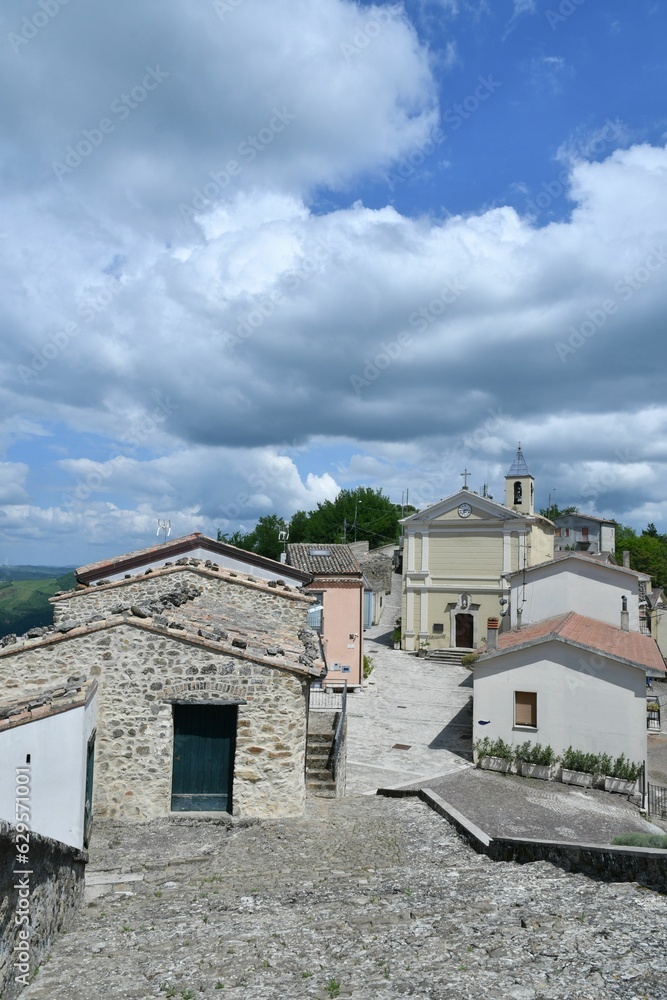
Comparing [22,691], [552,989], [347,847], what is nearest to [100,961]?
[552,989]

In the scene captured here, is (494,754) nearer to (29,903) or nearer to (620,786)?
(620,786)

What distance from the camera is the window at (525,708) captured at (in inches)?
720

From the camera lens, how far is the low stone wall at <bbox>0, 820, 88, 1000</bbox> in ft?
15.9

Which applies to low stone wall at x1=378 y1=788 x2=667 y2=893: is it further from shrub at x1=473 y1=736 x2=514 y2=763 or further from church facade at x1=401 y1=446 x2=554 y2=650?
church facade at x1=401 y1=446 x2=554 y2=650

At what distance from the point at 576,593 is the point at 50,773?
22420 millimetres

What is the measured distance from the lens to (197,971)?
5.56m

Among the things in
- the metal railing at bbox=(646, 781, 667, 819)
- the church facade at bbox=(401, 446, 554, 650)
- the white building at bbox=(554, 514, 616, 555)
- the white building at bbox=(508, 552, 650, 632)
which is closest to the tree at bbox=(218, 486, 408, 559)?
the white building at bbox=(554, 514, 616, 555)

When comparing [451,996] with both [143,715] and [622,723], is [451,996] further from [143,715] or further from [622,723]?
[622,723]

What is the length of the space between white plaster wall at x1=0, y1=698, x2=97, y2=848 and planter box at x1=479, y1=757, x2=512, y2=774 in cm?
1216

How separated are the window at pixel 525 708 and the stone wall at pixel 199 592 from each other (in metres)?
6.63

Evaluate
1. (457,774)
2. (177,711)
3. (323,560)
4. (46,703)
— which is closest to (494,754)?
(457,774)

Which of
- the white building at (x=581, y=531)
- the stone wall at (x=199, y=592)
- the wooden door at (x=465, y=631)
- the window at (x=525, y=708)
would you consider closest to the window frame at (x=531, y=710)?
the window at (x=525, y=708)

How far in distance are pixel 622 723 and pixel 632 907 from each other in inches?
464

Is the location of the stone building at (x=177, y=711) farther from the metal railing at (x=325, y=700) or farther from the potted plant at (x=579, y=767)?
the metal railing at (x=325, y=700)
